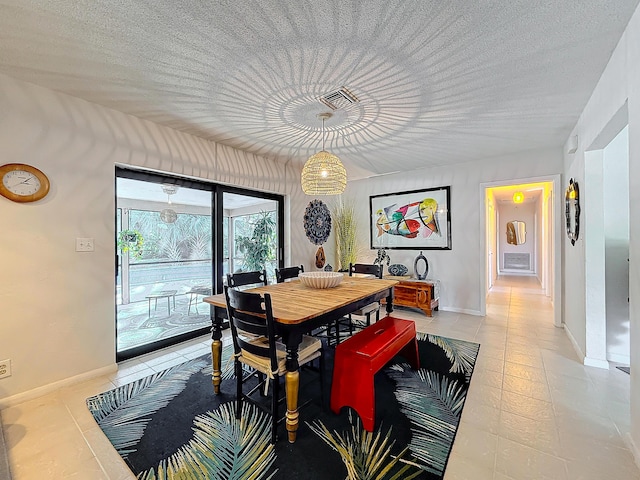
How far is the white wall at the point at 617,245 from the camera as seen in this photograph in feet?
8.13

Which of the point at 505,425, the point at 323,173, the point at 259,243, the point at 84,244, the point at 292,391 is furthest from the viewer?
the point at 259,243

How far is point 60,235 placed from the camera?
2.30 metres

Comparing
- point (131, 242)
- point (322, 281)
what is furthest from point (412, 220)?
point (131, 242)

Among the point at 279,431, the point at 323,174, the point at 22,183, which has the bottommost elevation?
the point at 279,431

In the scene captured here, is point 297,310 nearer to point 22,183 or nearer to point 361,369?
point 361,369

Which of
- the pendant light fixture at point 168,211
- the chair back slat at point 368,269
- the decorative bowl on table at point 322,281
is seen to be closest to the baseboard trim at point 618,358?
the chair back slat at point 368,269

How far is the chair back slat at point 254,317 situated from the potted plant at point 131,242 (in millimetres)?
1767

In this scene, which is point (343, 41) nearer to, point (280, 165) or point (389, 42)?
point (389, 42)

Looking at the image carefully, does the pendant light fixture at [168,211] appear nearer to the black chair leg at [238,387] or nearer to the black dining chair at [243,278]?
the black dining chair at [243,278]

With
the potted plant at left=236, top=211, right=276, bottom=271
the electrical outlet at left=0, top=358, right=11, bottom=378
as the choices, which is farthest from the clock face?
the potted plant at left=236, top=211, right=276, bottom=271

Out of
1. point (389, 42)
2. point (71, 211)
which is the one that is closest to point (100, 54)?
point (71, 211)

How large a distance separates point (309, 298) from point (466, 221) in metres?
3.29

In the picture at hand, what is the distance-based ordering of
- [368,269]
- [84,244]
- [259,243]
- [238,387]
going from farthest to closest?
[259,243]
[368,269]
[84,244]
[238,387]

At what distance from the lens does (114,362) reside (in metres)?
2.60
